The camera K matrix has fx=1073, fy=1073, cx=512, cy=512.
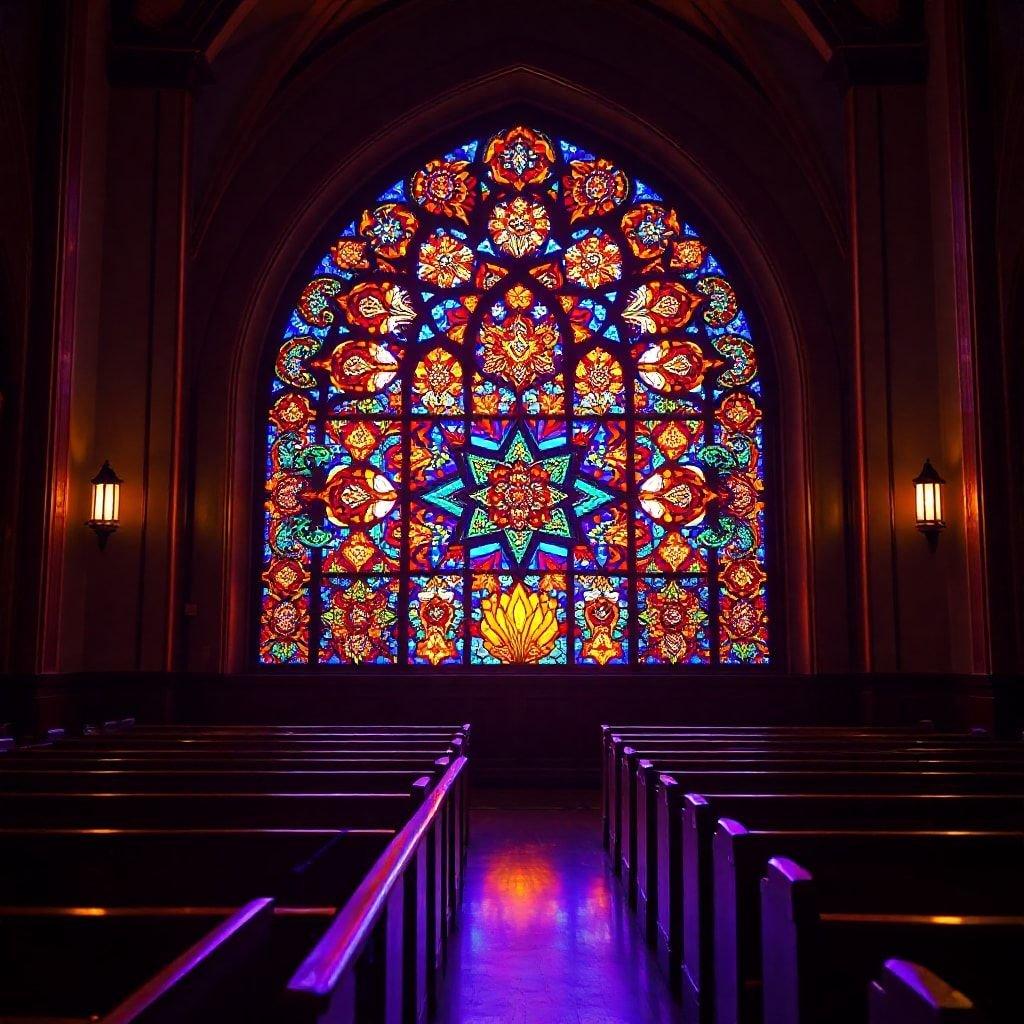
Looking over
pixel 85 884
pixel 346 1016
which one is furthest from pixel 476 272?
pixel 346 1016

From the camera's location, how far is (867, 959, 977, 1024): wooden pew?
4.27 feet

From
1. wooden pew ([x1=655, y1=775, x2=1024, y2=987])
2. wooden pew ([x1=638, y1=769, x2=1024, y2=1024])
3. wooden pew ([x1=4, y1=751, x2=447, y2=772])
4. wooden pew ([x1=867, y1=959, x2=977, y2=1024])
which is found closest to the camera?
wooden pew ([x1=867, y1=959, x2=977, y2=1024])

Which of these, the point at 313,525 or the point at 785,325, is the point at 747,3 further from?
the point at 313,525

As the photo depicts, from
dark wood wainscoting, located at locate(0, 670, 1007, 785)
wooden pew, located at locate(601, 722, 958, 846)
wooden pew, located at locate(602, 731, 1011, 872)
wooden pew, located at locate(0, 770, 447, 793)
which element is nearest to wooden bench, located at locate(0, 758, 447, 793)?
wooden pew, located at locate(0, 770, 447, 793)

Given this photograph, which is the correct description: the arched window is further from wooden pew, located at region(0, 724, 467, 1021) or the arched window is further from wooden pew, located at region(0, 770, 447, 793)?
wooden pew, located at region(0, 770, 447, 793)

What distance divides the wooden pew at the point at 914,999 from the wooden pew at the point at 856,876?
1.30 m

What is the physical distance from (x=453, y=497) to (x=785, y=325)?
3.69 meters

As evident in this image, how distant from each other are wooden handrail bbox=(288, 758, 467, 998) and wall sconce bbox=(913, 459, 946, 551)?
6.47 meters

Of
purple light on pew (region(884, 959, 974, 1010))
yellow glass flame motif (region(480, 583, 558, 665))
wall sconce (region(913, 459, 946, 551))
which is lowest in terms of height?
purple light on pew (region(884, 959, 974, 1010))

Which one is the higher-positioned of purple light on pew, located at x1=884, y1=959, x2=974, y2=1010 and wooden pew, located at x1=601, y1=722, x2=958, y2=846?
purple light on pew, located at x1=884, y1=959, x2=974, y2=1010

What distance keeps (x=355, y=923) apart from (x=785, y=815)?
221 cm

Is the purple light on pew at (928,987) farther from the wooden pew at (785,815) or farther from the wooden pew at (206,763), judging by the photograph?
the wooden pew at (206,763)

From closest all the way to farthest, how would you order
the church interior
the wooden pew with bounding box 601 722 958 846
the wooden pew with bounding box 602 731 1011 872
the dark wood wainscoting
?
1. the church interior
2. the wooden pew with bounding box 602 731 1011 872
3. the wooden pew with bounding box 601 722 958 846
4. the dark wood wainscoting

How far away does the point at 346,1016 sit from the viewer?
1837mm
